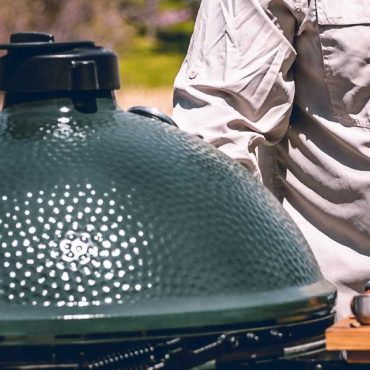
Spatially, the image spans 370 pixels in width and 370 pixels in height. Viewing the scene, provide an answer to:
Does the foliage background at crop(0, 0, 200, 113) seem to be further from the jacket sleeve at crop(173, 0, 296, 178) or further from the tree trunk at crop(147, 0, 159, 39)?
the jacket sleeve at crop(173, 0, 296, 178)

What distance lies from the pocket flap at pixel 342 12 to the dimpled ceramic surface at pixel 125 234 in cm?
129

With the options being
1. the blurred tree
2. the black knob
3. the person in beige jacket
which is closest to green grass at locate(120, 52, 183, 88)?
the blurred tree

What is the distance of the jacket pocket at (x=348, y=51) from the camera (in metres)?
3.36

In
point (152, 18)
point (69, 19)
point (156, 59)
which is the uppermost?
point (69, 19)

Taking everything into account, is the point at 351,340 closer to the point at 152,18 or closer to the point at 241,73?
the point at 241,73

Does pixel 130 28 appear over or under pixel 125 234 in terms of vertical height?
under

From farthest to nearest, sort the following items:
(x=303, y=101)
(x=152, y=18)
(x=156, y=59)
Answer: (x=152, y=18)
(x=156, y=59)
(x=303, y=101)

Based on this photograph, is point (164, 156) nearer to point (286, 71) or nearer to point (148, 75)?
point (286, 71)

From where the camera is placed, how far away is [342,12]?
3363mm

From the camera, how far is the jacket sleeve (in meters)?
3.30

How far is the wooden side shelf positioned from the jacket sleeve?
45.0 inches

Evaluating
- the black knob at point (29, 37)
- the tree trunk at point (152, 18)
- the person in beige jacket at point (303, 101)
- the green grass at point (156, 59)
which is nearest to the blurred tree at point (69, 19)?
the green grass at point (156, 59)

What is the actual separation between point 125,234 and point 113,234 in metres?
0.02

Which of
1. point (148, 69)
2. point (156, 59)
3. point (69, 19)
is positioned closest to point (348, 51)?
point (69, 19)
